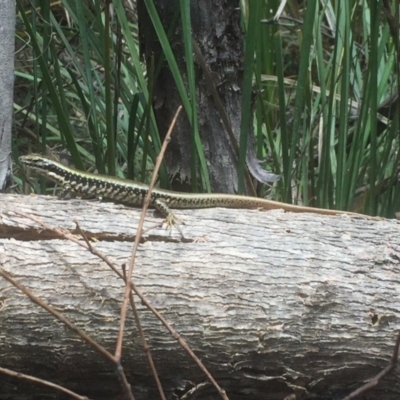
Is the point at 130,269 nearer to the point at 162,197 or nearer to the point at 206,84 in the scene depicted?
the point at 162,197

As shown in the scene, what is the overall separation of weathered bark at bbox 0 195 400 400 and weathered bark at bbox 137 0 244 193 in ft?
2.03

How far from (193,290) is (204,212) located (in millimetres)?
398

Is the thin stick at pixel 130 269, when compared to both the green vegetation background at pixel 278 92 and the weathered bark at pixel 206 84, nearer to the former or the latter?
the green vegetation background at pixel 278 92

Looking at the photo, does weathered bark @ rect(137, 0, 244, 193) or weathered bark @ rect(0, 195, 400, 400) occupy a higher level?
weathered bark @ rect(137, 0, 244, 193)

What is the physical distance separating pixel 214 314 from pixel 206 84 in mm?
881

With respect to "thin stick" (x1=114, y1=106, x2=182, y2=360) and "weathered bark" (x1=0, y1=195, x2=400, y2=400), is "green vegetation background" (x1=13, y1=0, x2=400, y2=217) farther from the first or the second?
"thin stick" (x1=114, y1=106, x2=182, y2=360)

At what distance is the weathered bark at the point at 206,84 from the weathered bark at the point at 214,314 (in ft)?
2.03

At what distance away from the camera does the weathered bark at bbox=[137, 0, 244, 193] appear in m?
2.08

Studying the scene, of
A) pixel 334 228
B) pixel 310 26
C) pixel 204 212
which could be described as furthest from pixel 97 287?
pixel 310 26

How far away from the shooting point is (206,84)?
83.1 inches

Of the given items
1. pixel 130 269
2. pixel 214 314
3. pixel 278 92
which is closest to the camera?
pixel 130 269

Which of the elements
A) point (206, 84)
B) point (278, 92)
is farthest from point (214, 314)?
point (206, 84)

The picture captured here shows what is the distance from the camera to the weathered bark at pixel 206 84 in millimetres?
2080

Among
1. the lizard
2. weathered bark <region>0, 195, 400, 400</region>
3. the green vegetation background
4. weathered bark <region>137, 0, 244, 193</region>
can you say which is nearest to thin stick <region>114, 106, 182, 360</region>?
weathered bark <region>0, 195, 400, 400</region>
